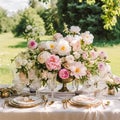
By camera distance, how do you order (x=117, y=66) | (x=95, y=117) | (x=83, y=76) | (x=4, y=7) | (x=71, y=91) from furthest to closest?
(x=4, y=7) < (x=117, y=66) < (x=71, y=91) < (x=83, y=76) < (x=95, y=117)

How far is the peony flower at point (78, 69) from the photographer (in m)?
1.84

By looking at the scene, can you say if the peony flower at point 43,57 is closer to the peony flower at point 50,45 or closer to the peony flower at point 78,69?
the peony flower at point 50,45

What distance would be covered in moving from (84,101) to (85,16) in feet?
31.0

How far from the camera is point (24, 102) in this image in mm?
1798

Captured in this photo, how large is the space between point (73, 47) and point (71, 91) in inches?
12.6

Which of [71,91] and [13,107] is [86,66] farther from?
[13,107]

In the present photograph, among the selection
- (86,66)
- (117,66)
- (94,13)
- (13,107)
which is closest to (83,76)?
(86,66)

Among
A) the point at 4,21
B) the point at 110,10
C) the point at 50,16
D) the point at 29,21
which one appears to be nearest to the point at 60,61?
the point at 110,10

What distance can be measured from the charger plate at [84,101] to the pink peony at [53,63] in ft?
0.71

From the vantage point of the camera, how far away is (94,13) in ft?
35.8

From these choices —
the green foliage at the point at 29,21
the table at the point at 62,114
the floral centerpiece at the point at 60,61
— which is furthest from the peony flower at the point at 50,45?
the green foliage at the point at 29,21

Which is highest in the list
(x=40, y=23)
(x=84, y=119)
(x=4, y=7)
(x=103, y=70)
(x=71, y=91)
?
(x=4, y=7)

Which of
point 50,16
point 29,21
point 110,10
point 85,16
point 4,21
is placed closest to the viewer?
point 110,10

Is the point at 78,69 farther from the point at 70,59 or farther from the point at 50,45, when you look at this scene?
the point at 50,45
